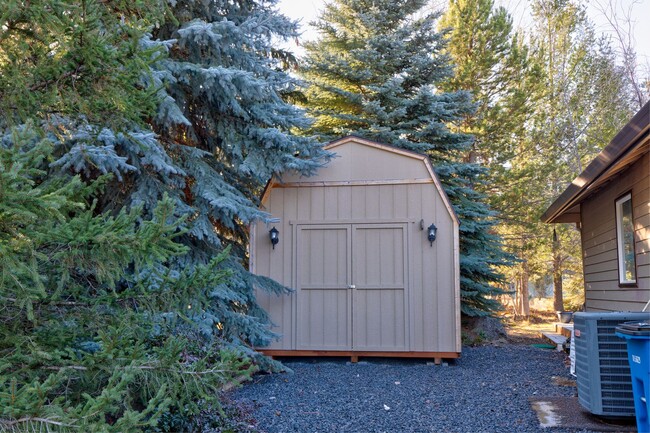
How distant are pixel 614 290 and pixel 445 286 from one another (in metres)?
2.05

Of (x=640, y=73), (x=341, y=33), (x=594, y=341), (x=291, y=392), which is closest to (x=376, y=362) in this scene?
(x=291, y=392)

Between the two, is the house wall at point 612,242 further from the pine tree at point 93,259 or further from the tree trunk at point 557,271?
the tree trunk at point 557,271

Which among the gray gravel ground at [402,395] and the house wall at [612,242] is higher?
the house wall at [612,242]

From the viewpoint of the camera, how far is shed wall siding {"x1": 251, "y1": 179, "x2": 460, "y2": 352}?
7547mm

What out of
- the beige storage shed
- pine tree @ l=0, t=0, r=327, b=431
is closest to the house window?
the beige storage shed

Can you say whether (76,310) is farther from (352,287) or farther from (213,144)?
(352,287)

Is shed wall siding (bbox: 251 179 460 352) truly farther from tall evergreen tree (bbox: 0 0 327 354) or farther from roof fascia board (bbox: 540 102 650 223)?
roof fascia board (bbox: 540 102 650 223)

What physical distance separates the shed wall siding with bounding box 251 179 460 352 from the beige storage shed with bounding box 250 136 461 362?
0.01 m

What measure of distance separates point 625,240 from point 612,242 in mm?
483

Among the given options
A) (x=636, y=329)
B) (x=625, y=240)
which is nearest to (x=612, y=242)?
(x=625, y=240)

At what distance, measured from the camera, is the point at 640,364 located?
11.6ft

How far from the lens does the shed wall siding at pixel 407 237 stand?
7.55 metres

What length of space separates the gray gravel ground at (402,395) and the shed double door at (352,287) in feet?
1.26

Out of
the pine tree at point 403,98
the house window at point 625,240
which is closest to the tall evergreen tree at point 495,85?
the pine tree at point 403,98
